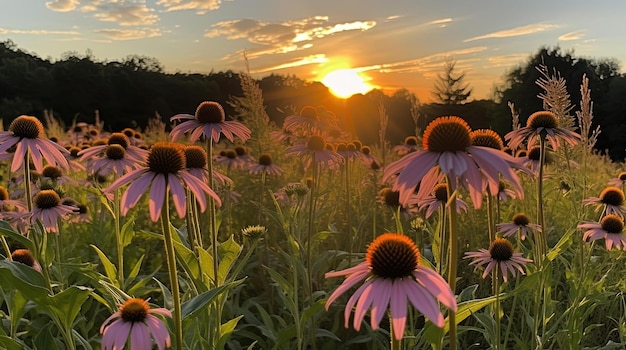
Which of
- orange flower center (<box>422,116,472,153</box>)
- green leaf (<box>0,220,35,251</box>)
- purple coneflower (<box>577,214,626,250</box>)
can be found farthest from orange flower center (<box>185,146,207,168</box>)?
purple coneflower (<box>577,214,626,250</box>)

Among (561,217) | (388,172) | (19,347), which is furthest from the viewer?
(561,217)

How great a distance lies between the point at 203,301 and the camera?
1.19 meters

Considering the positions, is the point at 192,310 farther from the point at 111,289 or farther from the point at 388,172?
the point at 388,172

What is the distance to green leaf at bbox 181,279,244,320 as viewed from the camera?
1.14 meters

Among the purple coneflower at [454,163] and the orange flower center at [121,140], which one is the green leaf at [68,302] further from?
the orange flower center at [121,140]

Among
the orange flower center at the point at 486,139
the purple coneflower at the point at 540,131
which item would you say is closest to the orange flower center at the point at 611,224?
the purple coneflower at the point at 540,131

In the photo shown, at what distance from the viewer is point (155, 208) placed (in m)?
1.00

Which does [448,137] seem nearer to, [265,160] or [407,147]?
[265,160]

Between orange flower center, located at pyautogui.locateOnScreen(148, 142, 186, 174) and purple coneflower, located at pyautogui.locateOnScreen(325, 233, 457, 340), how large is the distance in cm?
47

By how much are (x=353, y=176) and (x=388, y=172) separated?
3.58 m

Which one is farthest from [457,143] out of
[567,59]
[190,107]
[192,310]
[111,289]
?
Answer: [567,59]

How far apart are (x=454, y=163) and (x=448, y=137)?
73 mm

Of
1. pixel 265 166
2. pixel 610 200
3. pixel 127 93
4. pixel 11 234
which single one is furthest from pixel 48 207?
pixel 127 93

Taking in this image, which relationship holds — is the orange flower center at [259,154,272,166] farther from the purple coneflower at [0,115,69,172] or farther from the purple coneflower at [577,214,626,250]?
the purple coneflower at [577,214,626,250]
